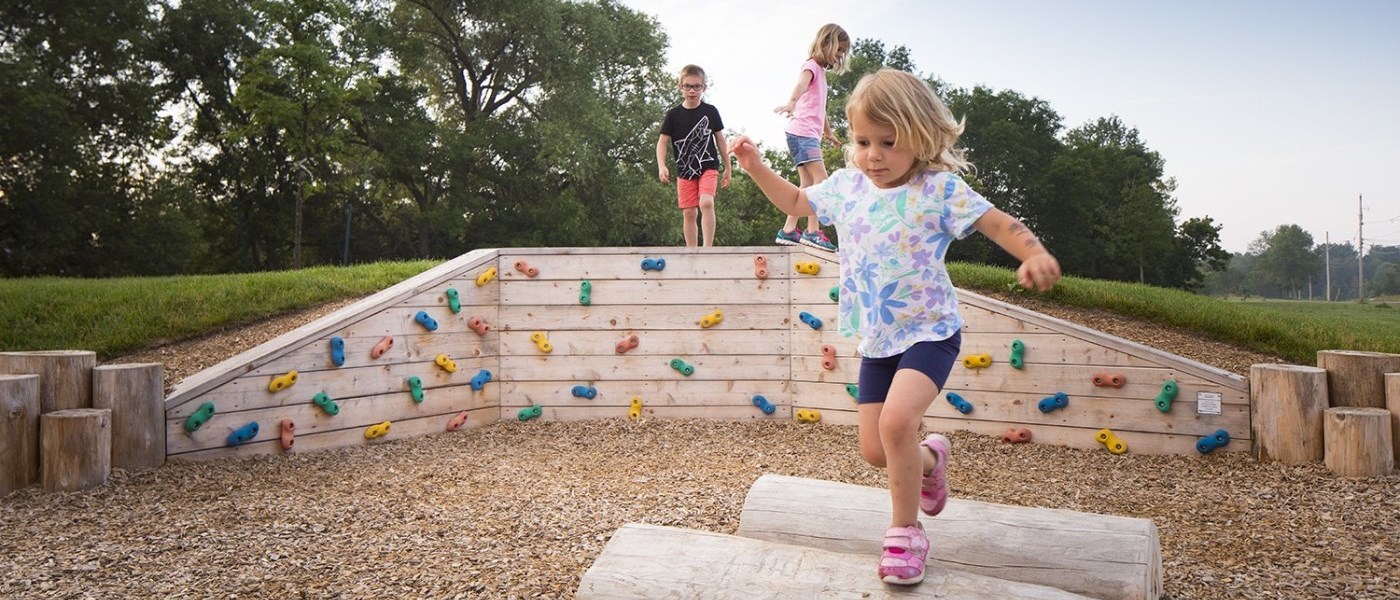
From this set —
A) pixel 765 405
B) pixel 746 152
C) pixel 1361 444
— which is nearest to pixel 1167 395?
pixel 1361 444

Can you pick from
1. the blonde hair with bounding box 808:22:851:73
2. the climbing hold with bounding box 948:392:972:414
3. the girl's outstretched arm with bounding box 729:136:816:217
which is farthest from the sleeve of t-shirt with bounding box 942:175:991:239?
the blonde hair with bounding box 808:22:851:73

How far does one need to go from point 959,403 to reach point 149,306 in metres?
7.81

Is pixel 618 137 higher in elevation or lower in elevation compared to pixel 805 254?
higher

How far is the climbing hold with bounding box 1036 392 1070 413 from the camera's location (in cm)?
722

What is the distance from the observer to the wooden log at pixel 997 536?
3389 mm

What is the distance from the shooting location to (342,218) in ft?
96.8

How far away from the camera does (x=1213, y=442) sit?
22.4 ft

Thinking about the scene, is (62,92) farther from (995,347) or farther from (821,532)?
(821,532)

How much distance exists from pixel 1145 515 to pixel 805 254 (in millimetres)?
3443

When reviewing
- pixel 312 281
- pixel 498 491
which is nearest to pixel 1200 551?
pixel 498 491

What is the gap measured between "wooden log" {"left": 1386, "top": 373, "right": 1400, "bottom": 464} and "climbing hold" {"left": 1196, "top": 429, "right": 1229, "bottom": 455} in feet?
3.18

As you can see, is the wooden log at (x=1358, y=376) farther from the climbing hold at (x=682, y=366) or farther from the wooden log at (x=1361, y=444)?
the climbing hold at (x=682, y=366)

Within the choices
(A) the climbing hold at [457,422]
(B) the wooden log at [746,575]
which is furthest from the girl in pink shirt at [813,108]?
(B) the wooden log at [746,575]

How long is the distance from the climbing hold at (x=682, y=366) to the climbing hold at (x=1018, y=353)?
8.56ft
